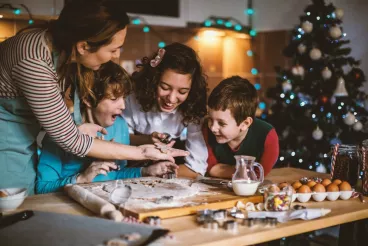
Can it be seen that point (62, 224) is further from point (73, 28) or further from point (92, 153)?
point (73, 28)

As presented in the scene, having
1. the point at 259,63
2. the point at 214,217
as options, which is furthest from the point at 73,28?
the point at 259,63

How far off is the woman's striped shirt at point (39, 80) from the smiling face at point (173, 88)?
25.4 inches

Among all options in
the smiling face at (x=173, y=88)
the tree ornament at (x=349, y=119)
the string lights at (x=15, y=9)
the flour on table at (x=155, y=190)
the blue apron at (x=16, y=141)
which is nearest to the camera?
the flour on table at (x=155, y=190)

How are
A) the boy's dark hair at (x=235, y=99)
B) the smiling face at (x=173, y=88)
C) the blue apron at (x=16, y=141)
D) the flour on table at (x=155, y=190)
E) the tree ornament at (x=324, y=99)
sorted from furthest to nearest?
the tree ornament at (x=324, y=99)
the smiling face at (x=173, y=88)
the boy's dark hair at (x=235, y=99)
the blue apron at (x=16, y=141)
the flour on table at (x=155, y=190)

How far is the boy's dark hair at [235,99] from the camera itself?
6.44ft

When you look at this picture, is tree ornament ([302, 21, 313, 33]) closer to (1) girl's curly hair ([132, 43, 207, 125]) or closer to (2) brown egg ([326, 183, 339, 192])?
(1) girl's curly hair ([132, 43, 207, 125])

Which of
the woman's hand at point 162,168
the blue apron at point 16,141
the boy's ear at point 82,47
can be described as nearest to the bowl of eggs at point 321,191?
the woman's hand at point 162,168

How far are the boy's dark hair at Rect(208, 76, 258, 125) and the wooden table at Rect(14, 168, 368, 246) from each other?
0.53 metres

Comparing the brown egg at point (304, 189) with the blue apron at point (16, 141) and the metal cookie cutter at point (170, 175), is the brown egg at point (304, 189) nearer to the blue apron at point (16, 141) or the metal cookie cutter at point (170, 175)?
the metal cookie cutter at point (170, 175)

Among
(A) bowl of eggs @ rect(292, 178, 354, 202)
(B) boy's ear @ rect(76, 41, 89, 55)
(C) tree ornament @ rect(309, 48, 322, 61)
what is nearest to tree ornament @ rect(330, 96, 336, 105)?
(C) tree ornament @ rect(309, 48, 322, 61)

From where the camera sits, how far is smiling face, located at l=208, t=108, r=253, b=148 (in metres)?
1.96

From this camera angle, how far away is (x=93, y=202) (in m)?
1.41

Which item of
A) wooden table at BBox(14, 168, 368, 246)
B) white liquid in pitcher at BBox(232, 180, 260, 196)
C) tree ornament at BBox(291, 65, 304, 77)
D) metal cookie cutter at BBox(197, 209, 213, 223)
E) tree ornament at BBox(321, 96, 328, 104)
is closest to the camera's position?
wooden table at BBox(14, 168, 368, 246)

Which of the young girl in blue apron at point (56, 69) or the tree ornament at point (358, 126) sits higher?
the young girl in blue apron at point (56, 69)
